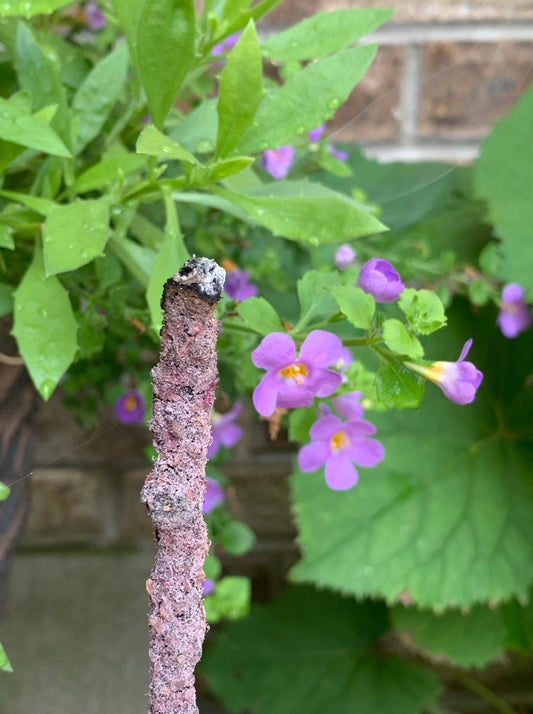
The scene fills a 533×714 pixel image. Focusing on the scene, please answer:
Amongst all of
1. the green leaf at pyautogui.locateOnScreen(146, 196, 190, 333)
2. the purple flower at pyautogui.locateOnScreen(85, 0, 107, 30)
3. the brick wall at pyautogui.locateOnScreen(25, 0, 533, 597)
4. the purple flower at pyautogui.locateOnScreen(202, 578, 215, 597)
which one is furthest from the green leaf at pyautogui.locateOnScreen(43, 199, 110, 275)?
the brick wall at pyautogui.locateOnScreen(25, 0, 533, 597)

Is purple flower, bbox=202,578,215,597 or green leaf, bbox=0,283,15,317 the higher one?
green leaf, bbox=0,283,15,317

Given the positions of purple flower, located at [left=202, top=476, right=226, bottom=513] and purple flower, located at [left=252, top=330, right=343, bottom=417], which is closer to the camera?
purple flower, located at [left=252, top=330, right=343, bottom=417]

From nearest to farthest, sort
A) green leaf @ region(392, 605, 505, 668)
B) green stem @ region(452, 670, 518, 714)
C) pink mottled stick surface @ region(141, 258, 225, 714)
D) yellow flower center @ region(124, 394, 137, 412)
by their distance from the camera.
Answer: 1. pink mottled stick surface @ region(141, 258, 225, 714)
2. yellow flower center @ region(124, 394, 137, 412)
3. green leaf @ region(392, 605, 505, 668)
4. green stem @ region(452, 670, 518, 714)

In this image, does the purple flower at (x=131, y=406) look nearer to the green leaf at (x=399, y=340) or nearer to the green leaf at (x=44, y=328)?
the green leaf at (x=44, y=328)

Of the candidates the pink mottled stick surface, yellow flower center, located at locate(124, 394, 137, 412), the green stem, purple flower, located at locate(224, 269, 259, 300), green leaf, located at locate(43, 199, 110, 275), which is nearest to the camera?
the pink mottled stick surface

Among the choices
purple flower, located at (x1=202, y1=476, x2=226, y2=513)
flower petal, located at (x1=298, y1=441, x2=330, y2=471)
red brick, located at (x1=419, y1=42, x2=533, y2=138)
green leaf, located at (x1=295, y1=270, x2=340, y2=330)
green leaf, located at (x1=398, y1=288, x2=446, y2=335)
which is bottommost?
purple flower, located at (x1=202, y1=476, x2=226, y2=513)

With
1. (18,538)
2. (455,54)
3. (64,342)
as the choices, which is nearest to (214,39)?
(64,342)

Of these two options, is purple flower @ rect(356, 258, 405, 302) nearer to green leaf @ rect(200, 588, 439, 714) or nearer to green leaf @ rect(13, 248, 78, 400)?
green leaf @ rect(13, 248, 78, 400)
